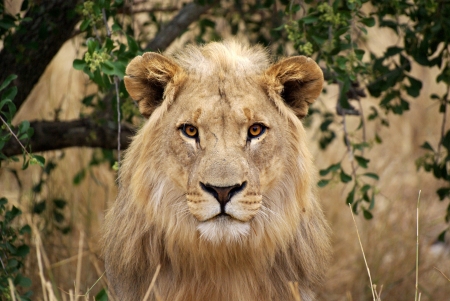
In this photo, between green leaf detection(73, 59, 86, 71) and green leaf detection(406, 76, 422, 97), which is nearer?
green leaf detection(73, 59, 86, 71)

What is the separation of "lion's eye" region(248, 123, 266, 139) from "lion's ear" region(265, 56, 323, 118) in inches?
9.5

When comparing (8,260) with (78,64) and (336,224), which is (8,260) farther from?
(336,224)

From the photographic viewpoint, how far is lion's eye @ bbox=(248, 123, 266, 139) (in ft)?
10.5

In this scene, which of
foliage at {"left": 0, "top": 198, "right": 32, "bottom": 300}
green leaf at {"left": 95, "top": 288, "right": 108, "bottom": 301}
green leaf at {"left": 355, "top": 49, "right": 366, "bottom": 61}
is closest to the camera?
green leaf at {"left": 95, "top": 288, "right": 108, "bottom": 301}

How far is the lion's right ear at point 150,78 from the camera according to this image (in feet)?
10.7

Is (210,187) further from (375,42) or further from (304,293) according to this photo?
(375,42)

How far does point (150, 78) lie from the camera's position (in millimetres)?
3344

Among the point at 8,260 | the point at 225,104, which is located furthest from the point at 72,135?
the point at 225,104

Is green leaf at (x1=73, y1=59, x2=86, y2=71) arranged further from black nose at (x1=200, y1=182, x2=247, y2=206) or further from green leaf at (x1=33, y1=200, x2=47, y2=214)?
green leaf at (x1=33, y1=200, x2=47, y2=214)

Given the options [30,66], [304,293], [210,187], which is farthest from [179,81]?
[30,66]

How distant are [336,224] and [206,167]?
13.5 feet

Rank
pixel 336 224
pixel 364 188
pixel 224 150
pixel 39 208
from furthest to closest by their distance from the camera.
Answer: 1. pixel 336 224
2. pixel 39 208
3. pixel 364 188
4. pixel 224 150

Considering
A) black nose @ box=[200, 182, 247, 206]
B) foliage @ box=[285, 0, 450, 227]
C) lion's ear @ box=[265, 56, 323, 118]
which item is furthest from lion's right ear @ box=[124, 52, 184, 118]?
foliage @ box=[285, 0, 450, 227]

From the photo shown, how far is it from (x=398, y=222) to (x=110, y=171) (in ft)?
9.19
